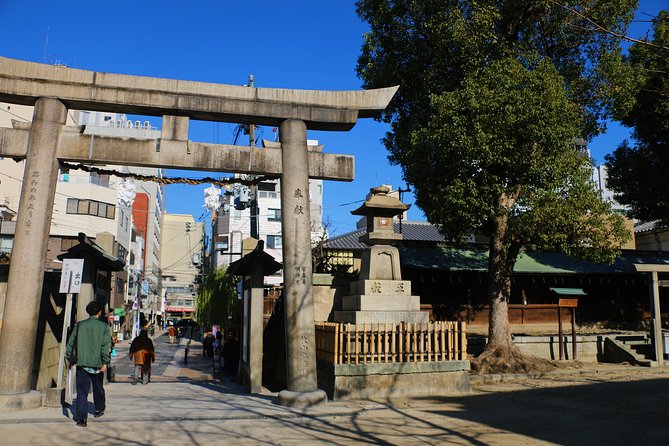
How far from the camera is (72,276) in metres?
9.83

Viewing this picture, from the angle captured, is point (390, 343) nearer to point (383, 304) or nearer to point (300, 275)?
point (383, 304)

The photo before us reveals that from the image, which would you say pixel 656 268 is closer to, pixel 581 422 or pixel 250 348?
pixel 581 422

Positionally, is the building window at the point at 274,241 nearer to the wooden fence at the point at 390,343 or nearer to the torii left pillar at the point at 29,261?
the wooden fence at the point at 390,343

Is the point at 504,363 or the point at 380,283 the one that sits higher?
the point at 380,283

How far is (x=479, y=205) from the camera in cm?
1444

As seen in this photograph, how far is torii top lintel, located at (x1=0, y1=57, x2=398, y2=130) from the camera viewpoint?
10094 mm

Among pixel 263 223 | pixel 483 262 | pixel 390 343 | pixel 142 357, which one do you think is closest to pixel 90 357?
pixel 390 343

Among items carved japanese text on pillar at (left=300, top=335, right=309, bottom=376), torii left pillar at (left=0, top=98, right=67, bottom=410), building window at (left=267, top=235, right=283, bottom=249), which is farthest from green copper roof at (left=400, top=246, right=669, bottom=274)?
building window at (left=267, top=235, right=283, bottom=249)

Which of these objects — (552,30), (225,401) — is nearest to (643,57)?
(552,30)

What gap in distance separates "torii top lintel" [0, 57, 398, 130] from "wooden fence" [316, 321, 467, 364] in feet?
14.9

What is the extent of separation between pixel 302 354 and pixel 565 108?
9.90m

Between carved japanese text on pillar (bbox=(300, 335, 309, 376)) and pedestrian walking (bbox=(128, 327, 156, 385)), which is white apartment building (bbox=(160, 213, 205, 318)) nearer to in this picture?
pedestrian walking (bbox=(128, 327, 156, 385))

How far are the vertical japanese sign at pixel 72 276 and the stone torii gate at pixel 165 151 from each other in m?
0.41

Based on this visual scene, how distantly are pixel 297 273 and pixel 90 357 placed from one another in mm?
3993
